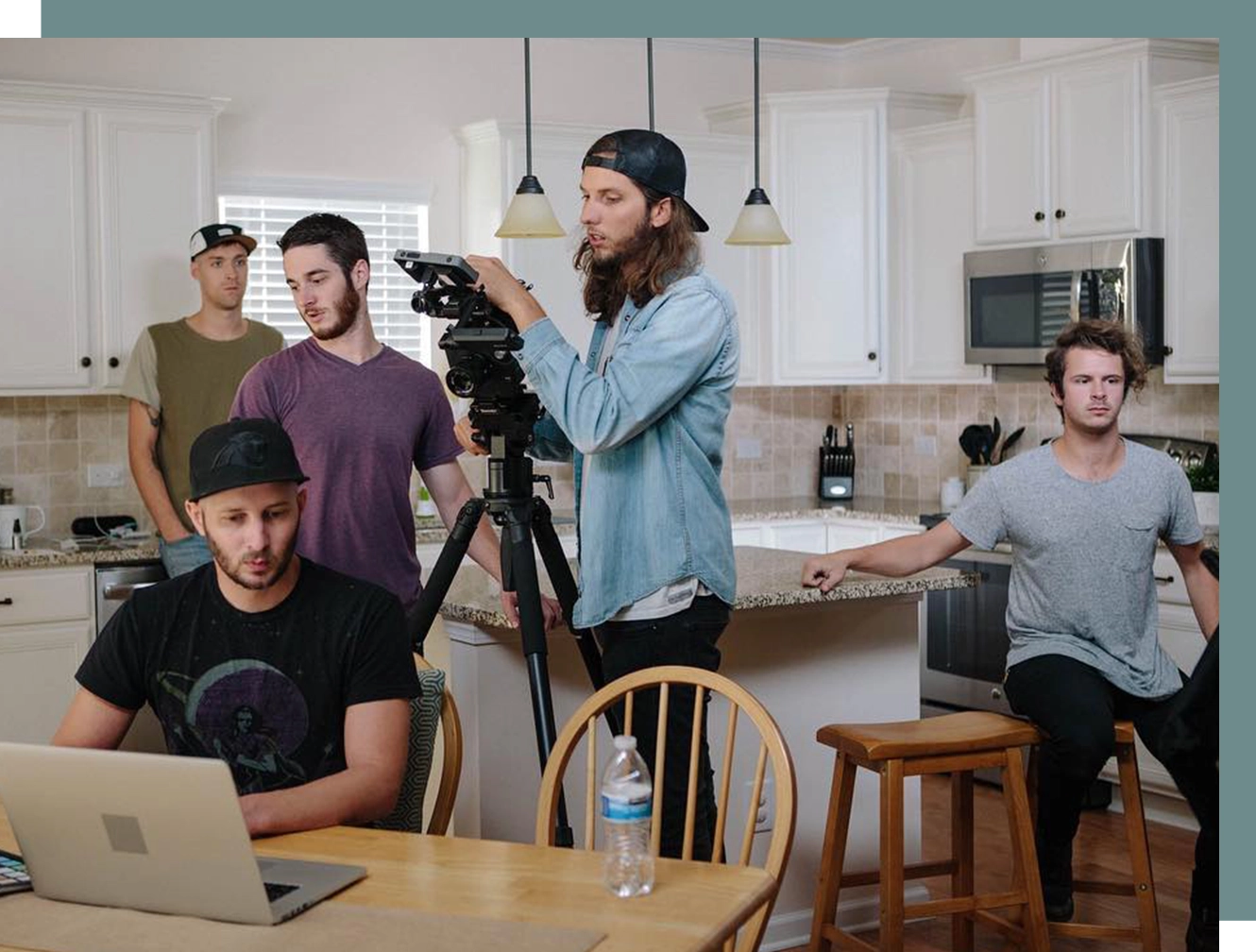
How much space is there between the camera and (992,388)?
5.78m

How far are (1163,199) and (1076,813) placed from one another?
7.32 feet

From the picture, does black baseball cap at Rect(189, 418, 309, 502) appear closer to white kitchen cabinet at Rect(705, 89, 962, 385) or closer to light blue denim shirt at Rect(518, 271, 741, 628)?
light blue denim shirt at Rect(518, 271, 741, 628)

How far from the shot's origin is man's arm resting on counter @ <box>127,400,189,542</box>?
4.44m

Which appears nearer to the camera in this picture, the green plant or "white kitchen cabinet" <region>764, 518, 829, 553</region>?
the green plant

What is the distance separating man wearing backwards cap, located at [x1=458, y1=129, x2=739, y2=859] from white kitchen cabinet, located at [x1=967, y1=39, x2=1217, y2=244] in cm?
280

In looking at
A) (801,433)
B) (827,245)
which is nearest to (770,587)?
(827,245)

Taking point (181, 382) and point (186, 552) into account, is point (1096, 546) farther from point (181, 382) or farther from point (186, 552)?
point (181, 382)

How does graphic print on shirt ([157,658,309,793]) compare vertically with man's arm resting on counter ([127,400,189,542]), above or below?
below

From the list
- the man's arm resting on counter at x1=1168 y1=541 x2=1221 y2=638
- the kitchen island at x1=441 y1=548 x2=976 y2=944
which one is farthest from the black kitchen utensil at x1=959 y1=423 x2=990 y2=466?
the man's arm resting on counter at x1=1168 y1=541 x2=1221 y2=638

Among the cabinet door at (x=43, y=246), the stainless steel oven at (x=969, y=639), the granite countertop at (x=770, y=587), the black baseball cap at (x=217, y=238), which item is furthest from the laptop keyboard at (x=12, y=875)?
the stainless steel oven at (x=969, y=639)

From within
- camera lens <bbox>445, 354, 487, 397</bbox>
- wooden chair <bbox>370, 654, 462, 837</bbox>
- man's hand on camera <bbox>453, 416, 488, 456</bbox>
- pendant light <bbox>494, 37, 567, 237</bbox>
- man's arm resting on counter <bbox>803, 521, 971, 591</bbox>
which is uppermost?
pendant light <bbox>494, 37, 567, 237</bbox>

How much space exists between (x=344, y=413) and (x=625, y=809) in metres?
1.32

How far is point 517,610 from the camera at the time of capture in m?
2.81

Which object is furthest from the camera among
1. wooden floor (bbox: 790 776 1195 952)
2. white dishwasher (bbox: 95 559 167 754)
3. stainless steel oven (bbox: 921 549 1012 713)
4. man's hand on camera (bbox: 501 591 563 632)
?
stainless steel oven (bbox: 921 549 1012 713)
